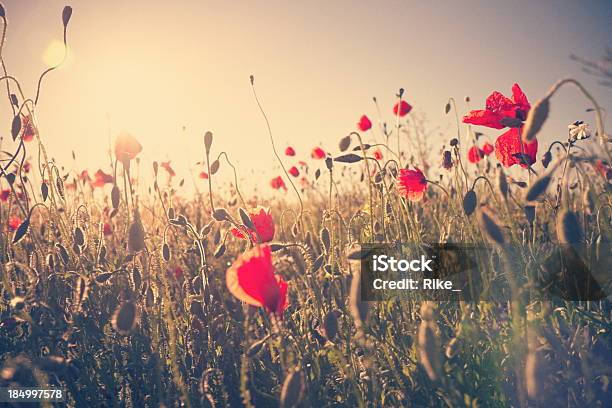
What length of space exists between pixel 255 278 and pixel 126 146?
806mm

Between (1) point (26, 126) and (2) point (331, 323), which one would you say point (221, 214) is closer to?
(2) point (331, 323)

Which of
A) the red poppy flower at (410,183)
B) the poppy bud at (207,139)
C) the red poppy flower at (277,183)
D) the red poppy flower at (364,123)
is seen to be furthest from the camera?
the red poppy flower at (277,183)

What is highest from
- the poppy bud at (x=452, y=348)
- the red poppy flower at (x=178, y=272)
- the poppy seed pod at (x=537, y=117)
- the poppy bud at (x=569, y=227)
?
the poppy seed pod at (x=537, y=117)

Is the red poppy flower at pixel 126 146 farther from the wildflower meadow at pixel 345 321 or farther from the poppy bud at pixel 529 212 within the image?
the poppy bud at pixel 529 212

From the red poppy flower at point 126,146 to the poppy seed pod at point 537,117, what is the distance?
4.31 feet

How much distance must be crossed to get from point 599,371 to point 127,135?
171 cm

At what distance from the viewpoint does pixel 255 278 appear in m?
1.34

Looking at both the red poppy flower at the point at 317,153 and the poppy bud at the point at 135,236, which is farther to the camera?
the red poppy flower at the point at 317,153

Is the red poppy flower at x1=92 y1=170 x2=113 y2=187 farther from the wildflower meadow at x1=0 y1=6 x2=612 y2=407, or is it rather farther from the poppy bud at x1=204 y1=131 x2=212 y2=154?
the poppy bud at x1=204 y1=131 x2=212 y2=154

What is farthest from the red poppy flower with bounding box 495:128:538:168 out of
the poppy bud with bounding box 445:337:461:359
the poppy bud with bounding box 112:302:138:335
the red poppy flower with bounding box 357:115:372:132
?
the red poppy flower with bounding box 357:115:372:132

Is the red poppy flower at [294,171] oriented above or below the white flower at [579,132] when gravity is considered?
above

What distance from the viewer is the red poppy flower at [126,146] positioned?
68.2 inches

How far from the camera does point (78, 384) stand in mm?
1967

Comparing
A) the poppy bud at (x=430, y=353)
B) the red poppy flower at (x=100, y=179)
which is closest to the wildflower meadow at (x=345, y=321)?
the poppy bud at (x=430, y=353)
